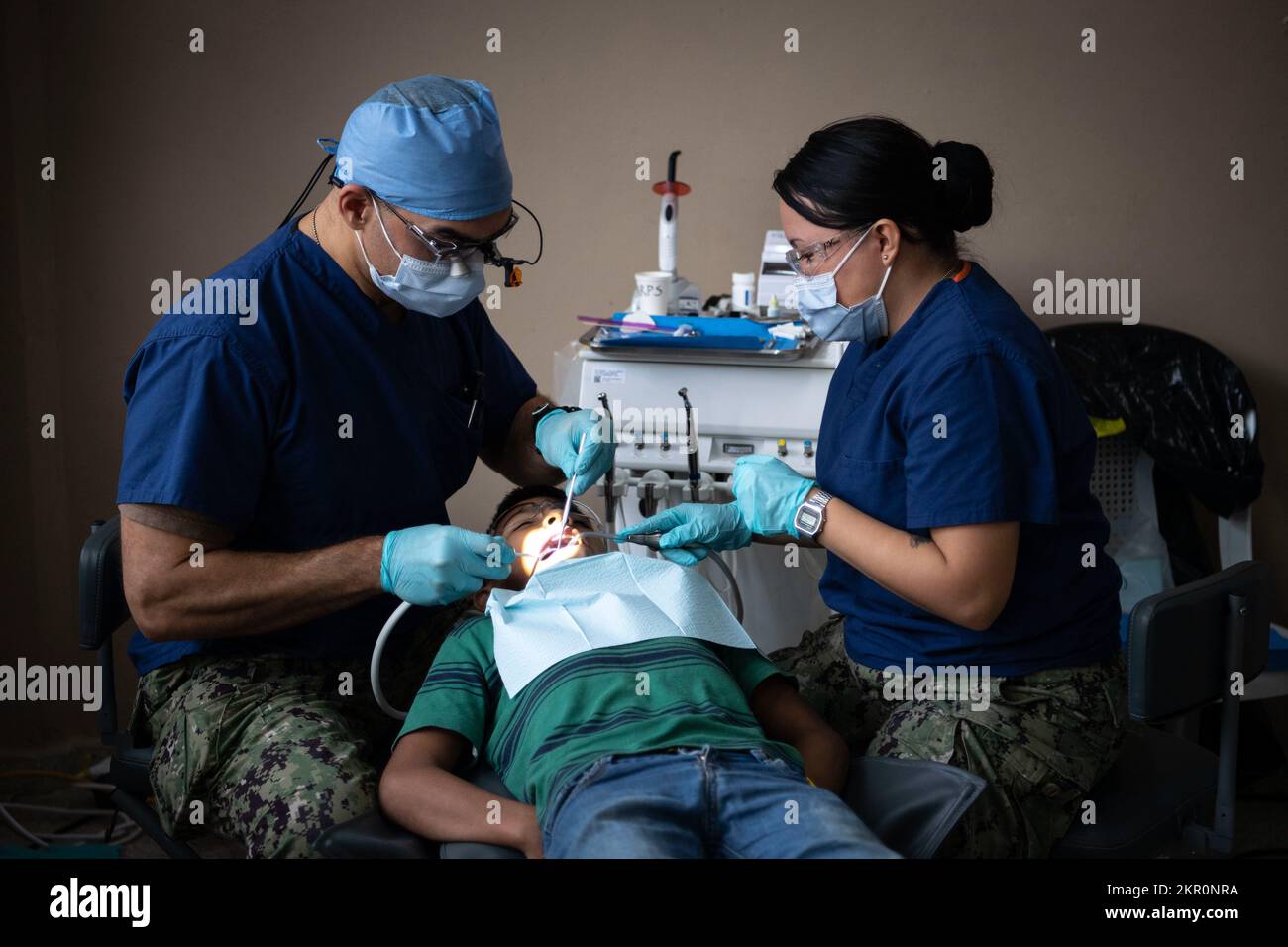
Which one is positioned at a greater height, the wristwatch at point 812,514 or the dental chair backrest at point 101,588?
the wristwatch at point 812,514

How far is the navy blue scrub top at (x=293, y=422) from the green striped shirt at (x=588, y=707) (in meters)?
0.24

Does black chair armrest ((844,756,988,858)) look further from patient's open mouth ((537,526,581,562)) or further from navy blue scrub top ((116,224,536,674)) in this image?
navy blue scrub top ((116,224,536,674))

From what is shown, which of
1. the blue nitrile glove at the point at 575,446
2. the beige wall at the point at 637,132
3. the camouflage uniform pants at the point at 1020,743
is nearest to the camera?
the camouflage uniform pants at the point at 1020,743

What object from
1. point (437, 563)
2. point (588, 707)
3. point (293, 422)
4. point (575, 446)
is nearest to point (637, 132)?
point (575, 446)

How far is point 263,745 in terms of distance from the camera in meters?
1.43

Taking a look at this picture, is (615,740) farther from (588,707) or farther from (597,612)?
(597,612)

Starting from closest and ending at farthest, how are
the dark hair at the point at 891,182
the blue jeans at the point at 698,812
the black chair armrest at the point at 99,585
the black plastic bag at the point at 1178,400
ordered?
1. the blue jeans at the point at 698,812
2. the dark hair at the point at 891,182
3. the black chair armrest at the point at 99,585
4. the black plastic bag at the point at 1178,400

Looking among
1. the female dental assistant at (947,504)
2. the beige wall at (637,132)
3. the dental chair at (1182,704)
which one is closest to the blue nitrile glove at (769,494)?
the female dental assistant at (947,504)

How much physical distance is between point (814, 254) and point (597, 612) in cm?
59

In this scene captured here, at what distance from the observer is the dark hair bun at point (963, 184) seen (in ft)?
4.95

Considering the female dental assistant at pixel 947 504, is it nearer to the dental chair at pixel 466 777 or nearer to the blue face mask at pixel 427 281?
the dental chair at pixel 466 777
